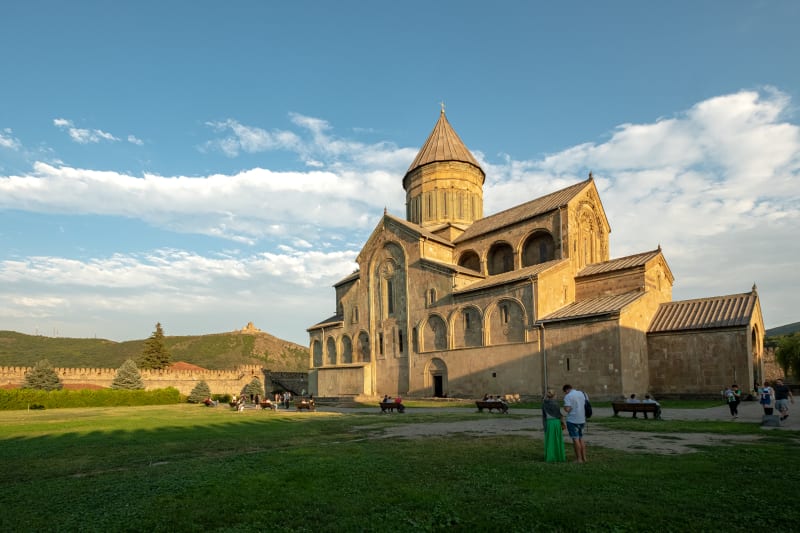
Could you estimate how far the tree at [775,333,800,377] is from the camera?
3547 cm

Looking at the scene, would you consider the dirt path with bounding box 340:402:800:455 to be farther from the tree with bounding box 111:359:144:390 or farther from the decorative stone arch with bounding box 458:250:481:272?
the tree with bounding box 111:359:144:390

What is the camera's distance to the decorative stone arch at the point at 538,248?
1315 inches

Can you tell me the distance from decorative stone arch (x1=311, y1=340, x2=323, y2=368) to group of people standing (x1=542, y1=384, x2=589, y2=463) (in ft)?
119

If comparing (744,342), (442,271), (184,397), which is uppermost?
(442,271)

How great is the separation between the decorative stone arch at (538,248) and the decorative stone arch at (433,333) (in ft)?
23.0

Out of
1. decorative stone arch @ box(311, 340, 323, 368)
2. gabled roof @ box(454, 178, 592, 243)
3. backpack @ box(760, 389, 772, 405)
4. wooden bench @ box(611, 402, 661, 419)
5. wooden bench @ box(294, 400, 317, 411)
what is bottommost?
wooden bench @ box(294, 400, 317, 411)

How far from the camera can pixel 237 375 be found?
54.0m

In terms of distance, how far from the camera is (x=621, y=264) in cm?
3056

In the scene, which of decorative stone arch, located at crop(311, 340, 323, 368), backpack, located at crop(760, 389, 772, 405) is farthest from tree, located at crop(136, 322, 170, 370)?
backpack, located at crop(760, 389, 772, 405)

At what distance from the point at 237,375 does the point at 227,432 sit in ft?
133

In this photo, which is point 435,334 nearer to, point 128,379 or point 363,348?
point 363,348

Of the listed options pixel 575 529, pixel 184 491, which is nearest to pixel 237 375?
pixel 184 491

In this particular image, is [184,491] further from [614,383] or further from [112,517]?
[614,383]

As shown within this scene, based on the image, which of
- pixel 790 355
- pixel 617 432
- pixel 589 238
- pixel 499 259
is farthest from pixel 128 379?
A: pixel 790 355
